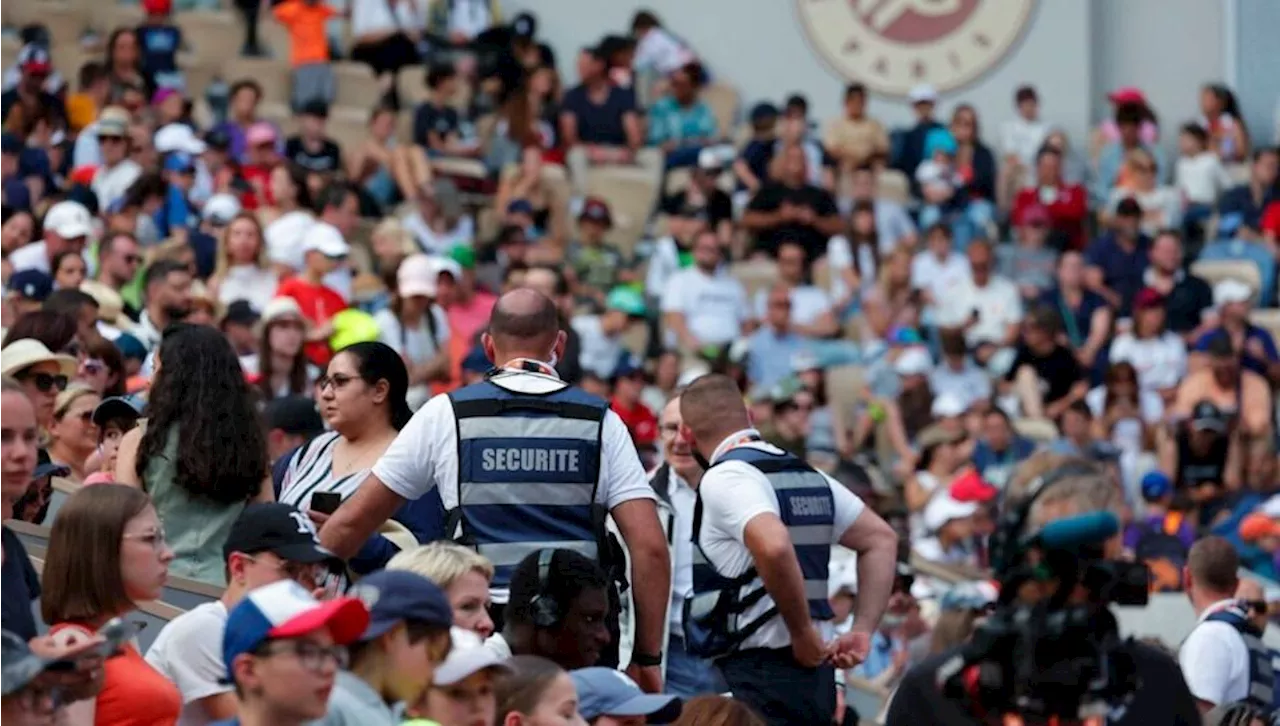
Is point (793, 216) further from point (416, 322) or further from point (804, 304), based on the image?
point (416, 322)

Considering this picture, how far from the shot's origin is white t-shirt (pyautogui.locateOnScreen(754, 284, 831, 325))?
64.2 ft

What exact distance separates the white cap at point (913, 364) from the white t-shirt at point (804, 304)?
2.41 ft

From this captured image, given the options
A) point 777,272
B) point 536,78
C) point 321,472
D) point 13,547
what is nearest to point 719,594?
point 321,472

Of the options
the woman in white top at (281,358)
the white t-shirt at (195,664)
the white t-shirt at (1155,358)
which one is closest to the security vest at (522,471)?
the white t-shirt at (195,664)

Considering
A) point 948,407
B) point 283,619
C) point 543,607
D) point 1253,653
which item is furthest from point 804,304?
point 283,619

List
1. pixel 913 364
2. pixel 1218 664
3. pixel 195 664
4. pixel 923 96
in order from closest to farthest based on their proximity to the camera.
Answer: pixel 195 664
pixel 1218 664
pixel 913 364
pixel 923 96

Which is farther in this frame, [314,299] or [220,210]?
[220,210]

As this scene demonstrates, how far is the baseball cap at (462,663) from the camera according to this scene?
5801 millimetres

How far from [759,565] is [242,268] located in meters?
7.38

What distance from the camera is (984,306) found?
2072 centimetres

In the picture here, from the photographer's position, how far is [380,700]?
18.7ft

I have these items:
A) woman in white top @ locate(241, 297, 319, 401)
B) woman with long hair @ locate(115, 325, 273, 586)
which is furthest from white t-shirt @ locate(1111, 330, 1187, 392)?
woman with long hair @ locate(115, 325, 273, 586)

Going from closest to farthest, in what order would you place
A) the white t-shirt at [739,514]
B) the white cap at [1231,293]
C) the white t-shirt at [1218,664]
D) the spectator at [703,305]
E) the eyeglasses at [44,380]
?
1. the white t-shirt at [739,514]
2. the eyeglasses at [44,380]
3. the white t-shirt at [1218,664]
4. the spectator at [703,305]
5. the white cap at [1231,293]

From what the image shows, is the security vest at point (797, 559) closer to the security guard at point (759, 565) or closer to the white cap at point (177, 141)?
the security guard at point (759, 565)
